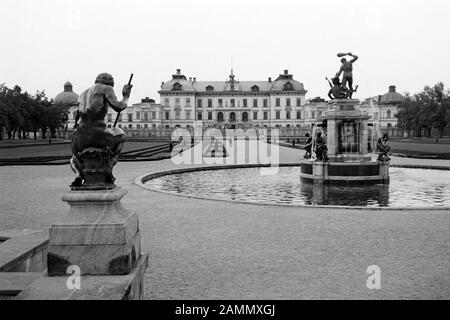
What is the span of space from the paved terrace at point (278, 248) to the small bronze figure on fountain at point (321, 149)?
279 inches

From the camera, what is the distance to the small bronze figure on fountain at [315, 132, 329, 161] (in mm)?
18141

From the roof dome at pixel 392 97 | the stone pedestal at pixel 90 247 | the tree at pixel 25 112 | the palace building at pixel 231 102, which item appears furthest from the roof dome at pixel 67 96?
the stone pedestal at pixel 90 247

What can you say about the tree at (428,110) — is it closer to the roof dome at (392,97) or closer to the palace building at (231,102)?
the palace building at (231,102)

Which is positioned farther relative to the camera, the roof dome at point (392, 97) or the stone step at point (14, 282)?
the roof dome at point (392, 97)

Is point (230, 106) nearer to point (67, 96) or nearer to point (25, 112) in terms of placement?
point (67, 96)

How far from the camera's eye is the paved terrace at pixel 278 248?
A: 5.78 m

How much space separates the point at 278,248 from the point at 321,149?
11.0m

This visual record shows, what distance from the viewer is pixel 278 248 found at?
7723 mm

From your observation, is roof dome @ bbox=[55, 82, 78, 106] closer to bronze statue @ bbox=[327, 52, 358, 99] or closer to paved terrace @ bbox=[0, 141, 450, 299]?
bronze statue @ bbox=[327, 52, 358, 99]

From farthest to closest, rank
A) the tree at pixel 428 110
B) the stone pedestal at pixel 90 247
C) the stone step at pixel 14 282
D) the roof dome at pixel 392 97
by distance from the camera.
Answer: the roof dome at pixel 392 97
the tree at pixel 428 110
the stone pedestal at pixel 90 247
the stone step at pixel 14 282

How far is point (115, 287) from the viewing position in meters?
4.55
